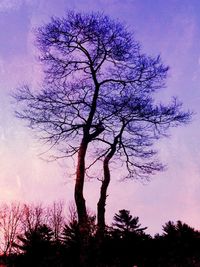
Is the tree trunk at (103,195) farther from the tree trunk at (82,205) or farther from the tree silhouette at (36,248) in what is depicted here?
the tree silhouette at (36,248)

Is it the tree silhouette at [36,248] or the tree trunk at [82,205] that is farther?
the tree silhouette at [36,248]

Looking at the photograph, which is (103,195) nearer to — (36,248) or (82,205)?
(82,205)

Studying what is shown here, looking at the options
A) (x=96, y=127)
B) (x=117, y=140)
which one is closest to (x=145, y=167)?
(x=117, y=140)

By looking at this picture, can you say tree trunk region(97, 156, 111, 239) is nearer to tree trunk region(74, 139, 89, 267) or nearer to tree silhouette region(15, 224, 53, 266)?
tree trunk region(74, 139, 89, 267)

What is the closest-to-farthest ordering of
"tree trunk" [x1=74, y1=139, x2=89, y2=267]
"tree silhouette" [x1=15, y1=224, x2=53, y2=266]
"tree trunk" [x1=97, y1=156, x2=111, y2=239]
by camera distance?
"tree trunk" [x1=74, y1=139, x2=89, y2=267] → "tree silhouette" [x1=15, y1=224, x2=53, y2=266] → "tree trunk" [x1=97, y1=156, x2=111, y2=239]

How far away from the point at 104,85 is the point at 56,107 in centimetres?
239

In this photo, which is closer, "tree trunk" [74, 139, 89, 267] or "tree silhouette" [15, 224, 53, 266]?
"tree trunk" [74, 139, 89, 267]

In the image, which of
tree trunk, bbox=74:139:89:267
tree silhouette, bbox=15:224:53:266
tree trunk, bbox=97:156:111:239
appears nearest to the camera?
tree trunk, bbox=74:139:89:267

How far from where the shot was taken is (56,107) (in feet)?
52.6

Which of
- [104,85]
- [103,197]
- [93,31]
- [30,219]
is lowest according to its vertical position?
[103,197]

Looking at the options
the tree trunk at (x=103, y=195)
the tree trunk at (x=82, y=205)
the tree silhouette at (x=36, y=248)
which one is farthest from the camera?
the tree trunk at (x=103, y=195)

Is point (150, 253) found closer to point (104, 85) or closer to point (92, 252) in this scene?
point (92, 252)

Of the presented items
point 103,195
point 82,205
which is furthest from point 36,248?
point 103,195

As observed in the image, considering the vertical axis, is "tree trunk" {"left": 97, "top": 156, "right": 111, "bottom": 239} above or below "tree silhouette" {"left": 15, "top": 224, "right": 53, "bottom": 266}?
above
